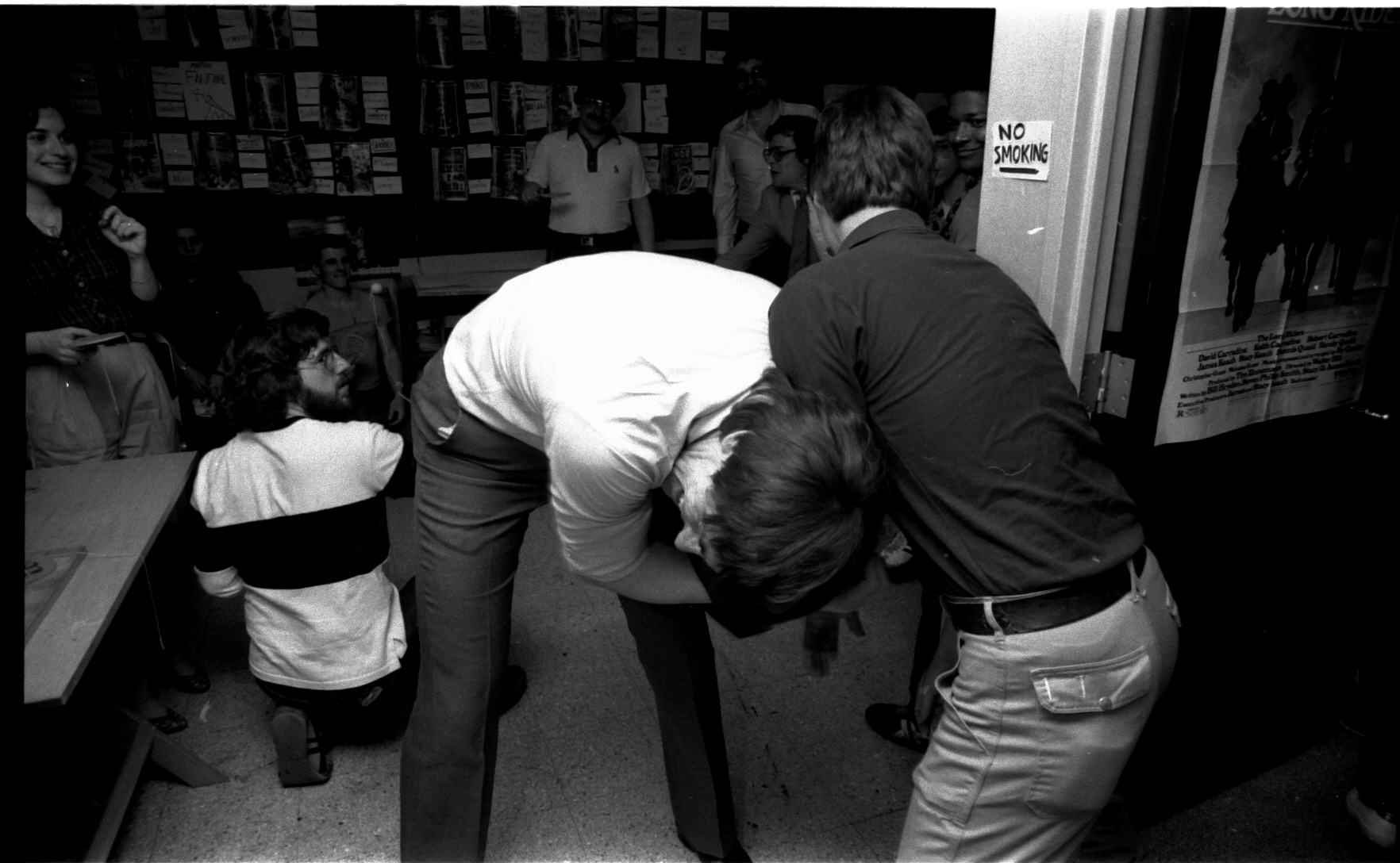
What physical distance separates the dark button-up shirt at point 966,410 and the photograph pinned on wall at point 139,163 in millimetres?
4394

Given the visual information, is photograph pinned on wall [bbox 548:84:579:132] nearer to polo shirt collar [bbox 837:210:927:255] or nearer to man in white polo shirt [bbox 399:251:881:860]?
→ man in white polo shirt [bbox 399:251:881:860]

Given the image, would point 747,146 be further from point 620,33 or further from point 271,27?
point 271,27

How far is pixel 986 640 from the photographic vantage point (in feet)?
3.98

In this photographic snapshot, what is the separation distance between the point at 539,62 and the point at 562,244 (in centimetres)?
99

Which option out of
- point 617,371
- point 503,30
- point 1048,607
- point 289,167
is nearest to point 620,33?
point 503,30

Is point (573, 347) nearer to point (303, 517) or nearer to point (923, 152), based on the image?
point (923, 152)

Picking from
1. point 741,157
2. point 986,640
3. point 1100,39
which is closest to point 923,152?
point 1100,39

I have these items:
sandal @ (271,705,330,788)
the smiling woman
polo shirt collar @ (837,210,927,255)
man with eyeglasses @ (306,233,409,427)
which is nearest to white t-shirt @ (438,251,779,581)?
polo shirt collar @ (837,210,927,255)

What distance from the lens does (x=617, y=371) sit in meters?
1.10

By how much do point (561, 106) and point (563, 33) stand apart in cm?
37

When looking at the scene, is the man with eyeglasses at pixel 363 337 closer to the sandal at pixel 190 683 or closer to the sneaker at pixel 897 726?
the sandal at pixel 190 683

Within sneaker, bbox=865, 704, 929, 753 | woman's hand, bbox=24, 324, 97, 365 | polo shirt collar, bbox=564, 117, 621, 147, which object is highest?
polo shirt collar, bbox=564, 117, 621, 147

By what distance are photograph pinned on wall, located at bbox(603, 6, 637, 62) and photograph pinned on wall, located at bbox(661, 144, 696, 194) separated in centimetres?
54

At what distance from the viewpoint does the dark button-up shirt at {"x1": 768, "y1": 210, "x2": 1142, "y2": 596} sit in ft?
3.85
